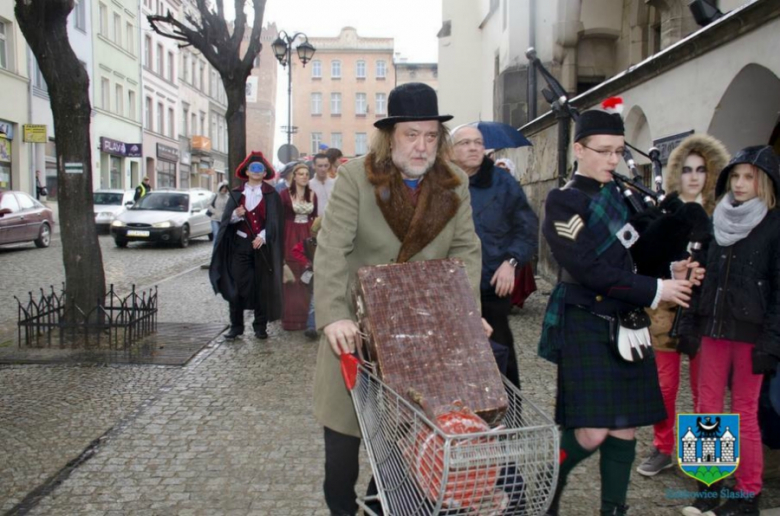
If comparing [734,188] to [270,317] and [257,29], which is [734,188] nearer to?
[270,317]

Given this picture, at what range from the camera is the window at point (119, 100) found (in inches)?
1532

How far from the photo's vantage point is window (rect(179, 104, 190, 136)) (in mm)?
50919

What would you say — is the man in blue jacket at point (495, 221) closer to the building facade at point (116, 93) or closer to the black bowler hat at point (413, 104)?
the black bowler hat at point (413, 104)

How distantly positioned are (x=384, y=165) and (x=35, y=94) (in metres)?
30.3

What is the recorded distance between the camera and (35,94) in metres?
29.4

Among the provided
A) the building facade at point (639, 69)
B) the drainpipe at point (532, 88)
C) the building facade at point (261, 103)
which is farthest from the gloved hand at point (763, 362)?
the building facade at point (261, 103)

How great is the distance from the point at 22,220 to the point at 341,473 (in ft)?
55.8

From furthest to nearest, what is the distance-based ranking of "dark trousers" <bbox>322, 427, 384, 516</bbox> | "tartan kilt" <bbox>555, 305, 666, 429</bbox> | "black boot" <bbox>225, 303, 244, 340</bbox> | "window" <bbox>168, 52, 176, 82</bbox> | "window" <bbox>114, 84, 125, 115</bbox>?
"window" <bbox>168, 52, 176, 82</bbox> < "window" <bbox>114, 84, 125, 115</bbox> < "black boot" <bbox>225, 303, 244, 340</bbox> < "tartan kilt" <bbox>555, 305, 666, 429</bbox> < "dark trousers" <bbox>322, 427, 384, 516</bbox>

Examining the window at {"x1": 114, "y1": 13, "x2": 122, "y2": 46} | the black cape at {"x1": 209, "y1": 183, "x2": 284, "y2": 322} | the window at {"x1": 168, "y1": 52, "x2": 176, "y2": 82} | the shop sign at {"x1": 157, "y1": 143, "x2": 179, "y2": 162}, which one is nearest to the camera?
the black cape at {"x1": 209, "y1": 183, "x2": 284, "y2": 322}

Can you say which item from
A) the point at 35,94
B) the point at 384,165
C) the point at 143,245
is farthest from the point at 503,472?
the point at 35,94

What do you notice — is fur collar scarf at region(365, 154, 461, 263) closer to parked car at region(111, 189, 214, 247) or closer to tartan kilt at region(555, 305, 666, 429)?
tartan kilt at region(555, 305, 666, 429)

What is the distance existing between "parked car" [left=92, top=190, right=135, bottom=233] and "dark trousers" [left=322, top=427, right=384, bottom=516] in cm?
2151

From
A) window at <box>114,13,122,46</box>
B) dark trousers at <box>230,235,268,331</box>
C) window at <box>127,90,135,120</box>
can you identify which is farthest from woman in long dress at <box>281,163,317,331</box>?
window at <box>127,90,135,120</box>

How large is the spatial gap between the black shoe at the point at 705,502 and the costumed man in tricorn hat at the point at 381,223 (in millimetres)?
1712
